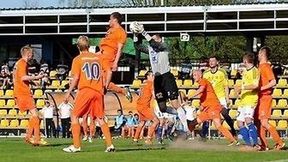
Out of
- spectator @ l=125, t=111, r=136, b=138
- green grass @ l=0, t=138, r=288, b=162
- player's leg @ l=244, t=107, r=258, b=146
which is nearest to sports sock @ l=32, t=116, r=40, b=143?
green grass @ l=0, t=138, r=288, b=162

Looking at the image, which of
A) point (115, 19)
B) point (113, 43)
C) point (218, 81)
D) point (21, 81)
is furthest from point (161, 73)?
point (218, 81)

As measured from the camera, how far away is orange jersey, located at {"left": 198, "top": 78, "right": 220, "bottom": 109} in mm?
20781

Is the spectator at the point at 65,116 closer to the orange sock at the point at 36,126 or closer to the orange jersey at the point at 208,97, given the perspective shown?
the orange jersey at the point at 208,97

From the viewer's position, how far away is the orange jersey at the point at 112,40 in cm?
1820

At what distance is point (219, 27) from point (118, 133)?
36.6ft

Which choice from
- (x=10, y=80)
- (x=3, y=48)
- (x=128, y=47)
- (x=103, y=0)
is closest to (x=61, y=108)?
(x=10, y=80)

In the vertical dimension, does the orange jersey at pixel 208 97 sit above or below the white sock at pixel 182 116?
→ above

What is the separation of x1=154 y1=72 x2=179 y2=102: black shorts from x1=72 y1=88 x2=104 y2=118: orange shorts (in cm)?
291

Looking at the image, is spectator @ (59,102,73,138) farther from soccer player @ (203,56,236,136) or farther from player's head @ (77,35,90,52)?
player's head @ (77,35,90,52)

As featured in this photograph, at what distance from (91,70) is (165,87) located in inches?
119

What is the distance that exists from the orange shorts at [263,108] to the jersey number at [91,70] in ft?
12.0

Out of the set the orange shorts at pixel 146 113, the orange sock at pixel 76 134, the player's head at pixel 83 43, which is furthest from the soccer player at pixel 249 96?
the orange shorts at pixel 146 113

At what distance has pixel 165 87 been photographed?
1850cm

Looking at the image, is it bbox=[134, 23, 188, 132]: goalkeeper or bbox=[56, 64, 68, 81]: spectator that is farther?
bbox=[56, 64, 68, 81]: spectator
